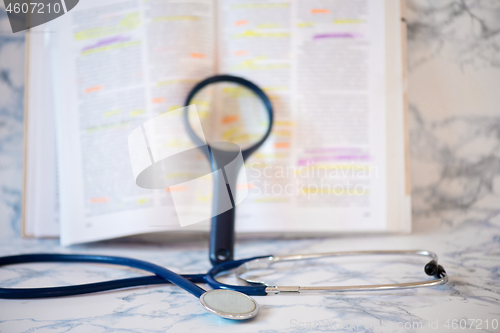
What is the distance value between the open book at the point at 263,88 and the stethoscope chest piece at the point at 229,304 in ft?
0.87

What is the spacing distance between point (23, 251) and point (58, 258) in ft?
0.46

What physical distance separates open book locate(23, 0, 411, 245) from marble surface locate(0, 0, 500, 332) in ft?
0.22

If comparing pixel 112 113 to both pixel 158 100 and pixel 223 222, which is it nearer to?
pixel 158 100

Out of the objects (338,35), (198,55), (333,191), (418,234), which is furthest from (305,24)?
(418,234)

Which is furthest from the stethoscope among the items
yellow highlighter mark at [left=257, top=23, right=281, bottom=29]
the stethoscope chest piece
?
yellow highlighter mark at [left=257, top=23, right=281, bottom=29]

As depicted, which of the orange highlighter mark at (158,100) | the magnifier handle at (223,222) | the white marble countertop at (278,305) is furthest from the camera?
the orange highlighter mark at (158,100)

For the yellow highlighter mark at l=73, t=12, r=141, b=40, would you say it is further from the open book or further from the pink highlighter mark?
the pink highlighter mark

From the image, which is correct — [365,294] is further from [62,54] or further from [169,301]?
[62,54]

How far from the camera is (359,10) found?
2.32 ft

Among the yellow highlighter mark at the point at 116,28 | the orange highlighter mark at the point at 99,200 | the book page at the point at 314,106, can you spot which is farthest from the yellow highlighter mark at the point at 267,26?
the orange highlighter mark at the point at 99,200

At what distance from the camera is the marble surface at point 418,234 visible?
0.42 m

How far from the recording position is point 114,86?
2.27 ft

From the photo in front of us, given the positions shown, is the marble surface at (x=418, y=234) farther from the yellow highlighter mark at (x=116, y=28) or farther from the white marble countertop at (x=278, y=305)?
the yellow highlighter mark at (x=116, y=28)

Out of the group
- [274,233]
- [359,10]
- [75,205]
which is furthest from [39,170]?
[359,10]
